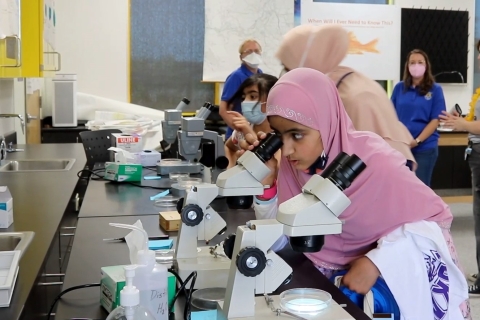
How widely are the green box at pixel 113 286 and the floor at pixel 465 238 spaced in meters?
2.50

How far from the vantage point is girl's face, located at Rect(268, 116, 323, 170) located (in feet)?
5.33

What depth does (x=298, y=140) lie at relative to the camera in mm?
1640

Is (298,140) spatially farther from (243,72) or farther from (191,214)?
(243,72)

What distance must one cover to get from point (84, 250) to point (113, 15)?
172 inches

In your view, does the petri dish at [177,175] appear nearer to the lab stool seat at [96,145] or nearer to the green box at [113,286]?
the lab stool seat at [96,145]

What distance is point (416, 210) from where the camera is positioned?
162 centimetres

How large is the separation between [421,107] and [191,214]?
363 centimetres

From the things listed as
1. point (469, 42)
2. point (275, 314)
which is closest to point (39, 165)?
point (275, 314)

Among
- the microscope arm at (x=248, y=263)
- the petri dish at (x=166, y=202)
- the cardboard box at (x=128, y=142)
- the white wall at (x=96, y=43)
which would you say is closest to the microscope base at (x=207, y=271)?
the microscope arm at (x=248, y=263)

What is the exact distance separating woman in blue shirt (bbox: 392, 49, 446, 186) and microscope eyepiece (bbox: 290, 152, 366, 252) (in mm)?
3684

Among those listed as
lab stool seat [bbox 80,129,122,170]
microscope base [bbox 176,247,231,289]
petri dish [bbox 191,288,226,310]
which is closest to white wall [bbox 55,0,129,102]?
lab stool seat [bbox 80,129,122,170]

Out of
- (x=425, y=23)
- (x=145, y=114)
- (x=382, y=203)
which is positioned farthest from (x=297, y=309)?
(x=425, y=23)

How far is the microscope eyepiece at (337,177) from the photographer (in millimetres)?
1049

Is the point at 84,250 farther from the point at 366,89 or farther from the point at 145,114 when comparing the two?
the point at 145,114
